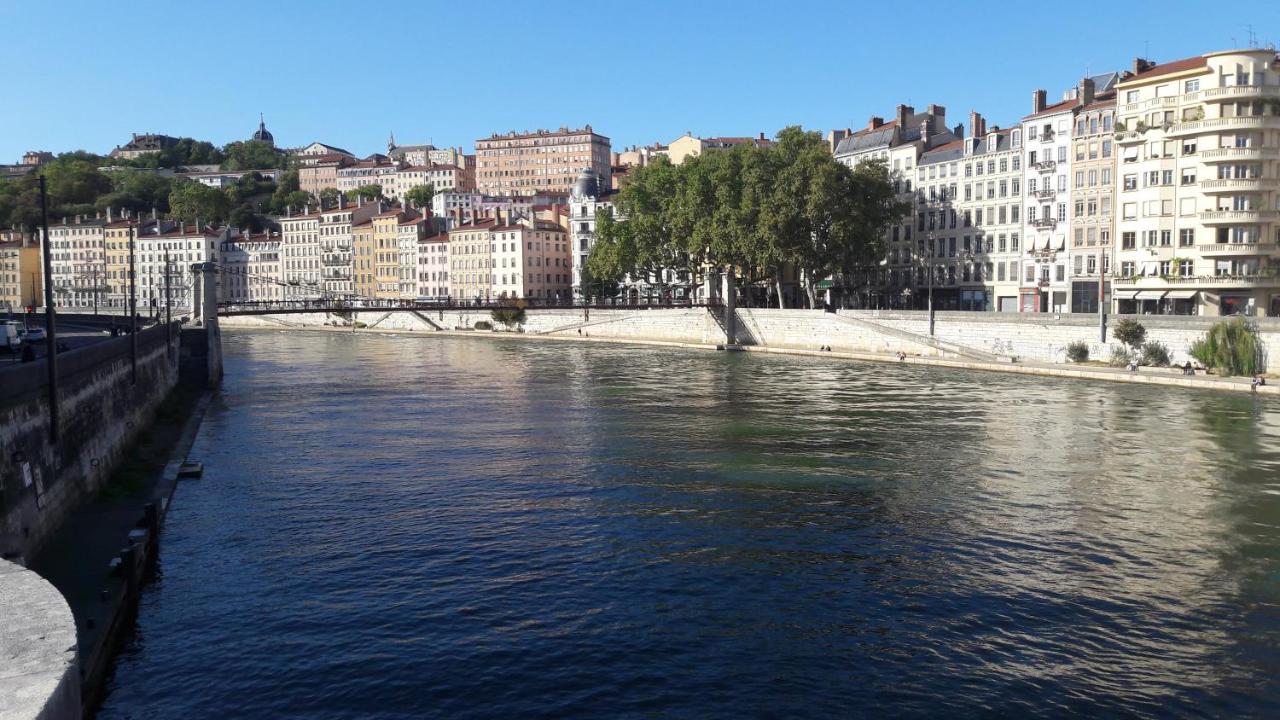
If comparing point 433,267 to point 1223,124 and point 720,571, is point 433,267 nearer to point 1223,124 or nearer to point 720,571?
point 1223,124

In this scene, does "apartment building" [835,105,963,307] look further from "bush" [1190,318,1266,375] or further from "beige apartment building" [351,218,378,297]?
"beige apartment building" [351,218,378,297]

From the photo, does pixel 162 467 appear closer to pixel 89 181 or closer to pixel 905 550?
pixel 905 550

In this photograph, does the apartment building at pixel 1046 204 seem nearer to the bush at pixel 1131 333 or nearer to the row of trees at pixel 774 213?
the row of trees at pixel 774 213

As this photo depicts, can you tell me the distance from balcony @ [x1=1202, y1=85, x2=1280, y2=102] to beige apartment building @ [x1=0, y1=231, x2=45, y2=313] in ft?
316

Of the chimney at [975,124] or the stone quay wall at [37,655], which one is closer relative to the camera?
the stone quay wall at [37,655]

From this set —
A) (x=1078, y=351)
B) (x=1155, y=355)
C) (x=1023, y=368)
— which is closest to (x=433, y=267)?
(x=1023, y=368)

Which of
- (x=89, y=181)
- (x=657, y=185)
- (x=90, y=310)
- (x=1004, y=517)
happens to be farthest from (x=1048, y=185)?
(x=89, y=181)

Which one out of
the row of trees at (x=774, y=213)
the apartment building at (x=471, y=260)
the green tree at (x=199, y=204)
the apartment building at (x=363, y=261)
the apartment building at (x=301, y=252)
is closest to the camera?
the row of trees at (x=774, y=213)

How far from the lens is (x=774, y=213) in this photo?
62031mm

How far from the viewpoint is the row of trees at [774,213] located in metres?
61.4

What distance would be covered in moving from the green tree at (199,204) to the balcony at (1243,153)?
5173 inches

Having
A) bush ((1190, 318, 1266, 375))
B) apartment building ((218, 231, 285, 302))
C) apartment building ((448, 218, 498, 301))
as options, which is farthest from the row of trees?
apartment building ((218, 231, 285, 302))

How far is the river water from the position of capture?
12.2m

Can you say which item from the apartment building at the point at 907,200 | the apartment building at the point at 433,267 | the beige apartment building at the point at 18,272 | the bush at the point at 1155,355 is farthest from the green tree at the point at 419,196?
the bush at the point at 1155,355
